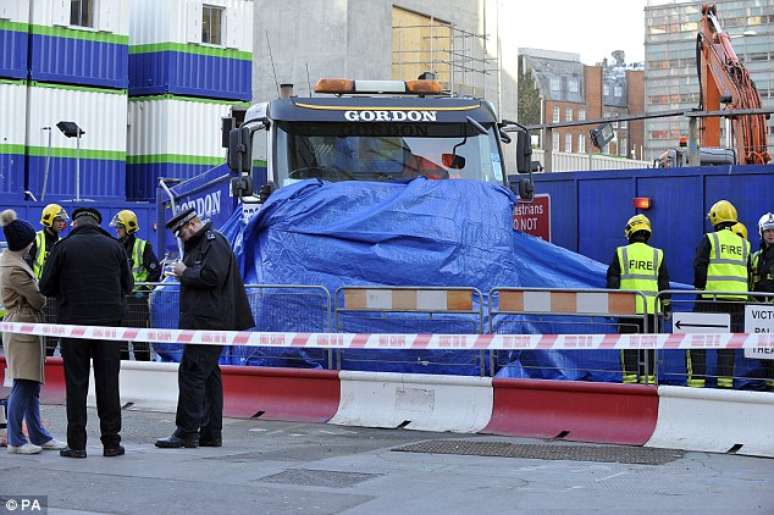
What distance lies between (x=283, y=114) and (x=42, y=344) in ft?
14.3

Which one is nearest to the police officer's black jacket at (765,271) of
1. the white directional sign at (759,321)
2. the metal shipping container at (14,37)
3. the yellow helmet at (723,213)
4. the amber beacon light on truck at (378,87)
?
the yellow helmet at (723,213)

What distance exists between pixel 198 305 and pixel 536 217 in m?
8.50

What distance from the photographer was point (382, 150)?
1373 cm

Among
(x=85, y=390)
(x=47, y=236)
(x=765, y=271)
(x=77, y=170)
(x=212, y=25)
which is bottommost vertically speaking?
(x=85, y=390)

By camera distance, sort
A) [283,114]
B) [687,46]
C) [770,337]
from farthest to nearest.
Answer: [687,46] < [283,114] < [770,337]

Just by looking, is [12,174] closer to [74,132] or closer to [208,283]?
[74,132]

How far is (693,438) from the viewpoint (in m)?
10.4

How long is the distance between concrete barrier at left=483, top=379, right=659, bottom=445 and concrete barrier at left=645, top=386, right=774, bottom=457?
0.41ft

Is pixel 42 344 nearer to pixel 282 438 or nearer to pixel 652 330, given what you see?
pixel 282 438

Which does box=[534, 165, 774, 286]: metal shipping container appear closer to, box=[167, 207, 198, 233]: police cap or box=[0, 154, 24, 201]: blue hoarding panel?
box=[167, 207, 198, 233]: police cap

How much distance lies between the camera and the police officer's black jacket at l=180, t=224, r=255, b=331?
33.1 ft

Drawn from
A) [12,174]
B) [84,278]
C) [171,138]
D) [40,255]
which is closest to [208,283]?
[84,278]

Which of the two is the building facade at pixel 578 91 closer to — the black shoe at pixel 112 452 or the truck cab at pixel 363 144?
the truck cab at pixel 363 144

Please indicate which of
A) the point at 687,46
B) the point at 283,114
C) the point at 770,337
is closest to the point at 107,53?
the point at 283,114
